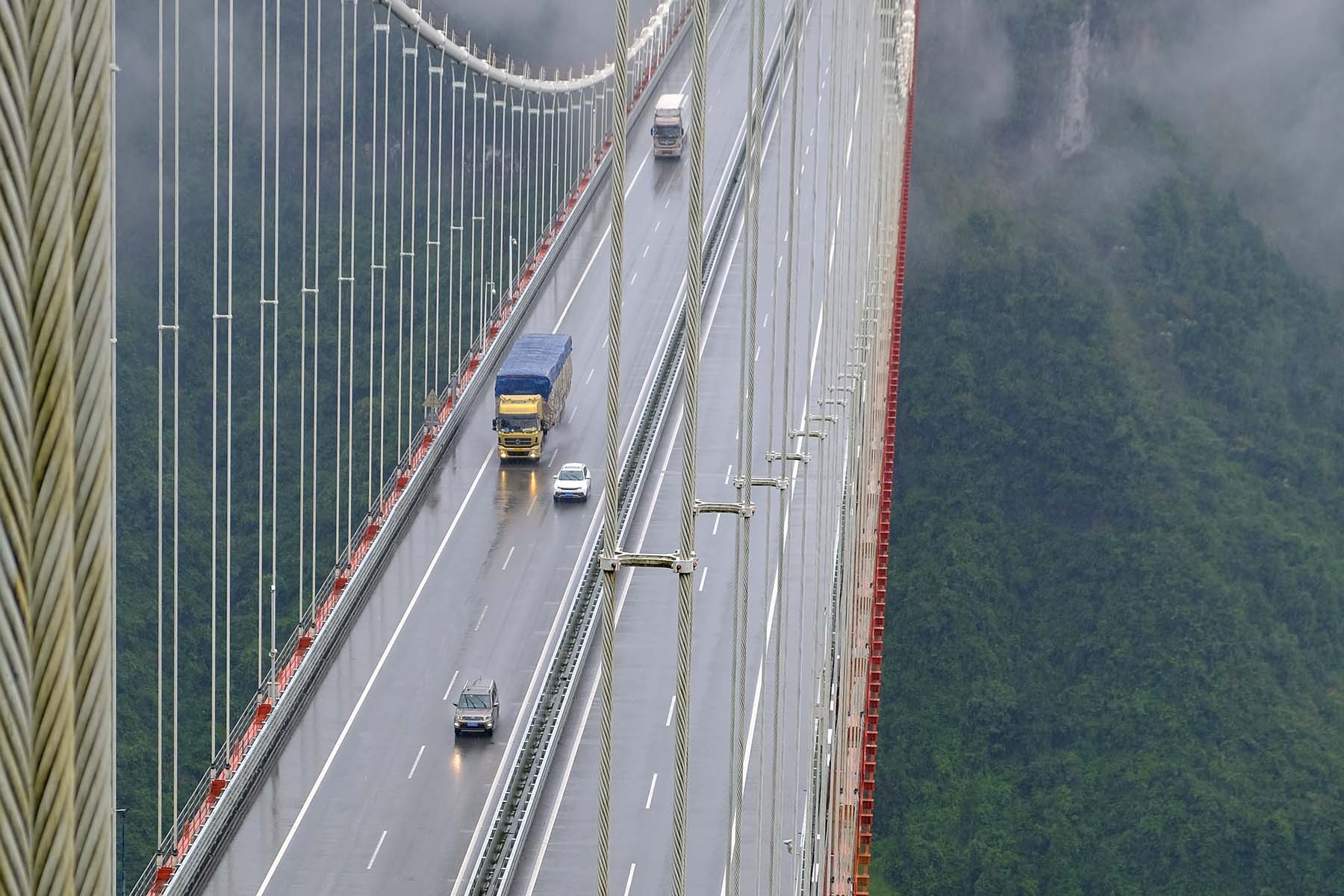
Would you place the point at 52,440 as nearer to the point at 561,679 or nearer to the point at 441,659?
the point at 561,679

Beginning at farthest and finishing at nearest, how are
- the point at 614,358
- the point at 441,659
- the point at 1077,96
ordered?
1. the point at 1077,96
2. the point at 441,659
3. the point at 614,358

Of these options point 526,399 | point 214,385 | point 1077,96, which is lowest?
point 526,399

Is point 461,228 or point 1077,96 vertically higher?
point 1077,96

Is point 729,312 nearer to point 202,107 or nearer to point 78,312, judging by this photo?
point 202,107

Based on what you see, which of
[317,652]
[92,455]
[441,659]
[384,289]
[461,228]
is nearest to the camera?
→ [92,455]

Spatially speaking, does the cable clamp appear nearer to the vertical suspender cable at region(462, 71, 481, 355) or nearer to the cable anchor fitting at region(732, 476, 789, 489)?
the cable anchor fitting at region(732, 476, 789, 489)

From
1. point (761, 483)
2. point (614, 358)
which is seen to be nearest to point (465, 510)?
point (761, 483)

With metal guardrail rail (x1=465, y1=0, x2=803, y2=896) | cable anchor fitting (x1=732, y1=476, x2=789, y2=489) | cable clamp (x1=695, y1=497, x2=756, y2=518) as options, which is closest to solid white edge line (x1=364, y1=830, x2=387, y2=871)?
metal guardrail rail (x1=465, y1=0, x2=803, y2=896)

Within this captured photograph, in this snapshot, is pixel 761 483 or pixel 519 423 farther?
pixel 519 423
